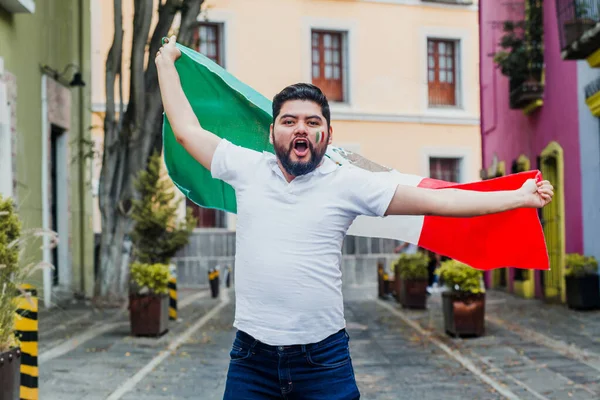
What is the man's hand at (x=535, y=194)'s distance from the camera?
3623 millimetres

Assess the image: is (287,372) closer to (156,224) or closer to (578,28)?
(156,224)

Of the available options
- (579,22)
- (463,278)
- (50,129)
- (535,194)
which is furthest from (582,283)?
(535,194)

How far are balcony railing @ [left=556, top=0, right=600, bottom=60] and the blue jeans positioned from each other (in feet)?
40.2

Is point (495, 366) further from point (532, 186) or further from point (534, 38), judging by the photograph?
point (534, 38)

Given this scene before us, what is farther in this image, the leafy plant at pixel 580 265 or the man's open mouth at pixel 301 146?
the leafy plant at pixel 580 265

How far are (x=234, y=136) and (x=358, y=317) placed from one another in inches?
450

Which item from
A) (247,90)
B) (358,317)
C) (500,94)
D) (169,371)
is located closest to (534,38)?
(500,94)

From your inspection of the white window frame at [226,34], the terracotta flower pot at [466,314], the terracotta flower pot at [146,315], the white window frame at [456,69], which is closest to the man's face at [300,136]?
the terracotta flower pot at [466,314]

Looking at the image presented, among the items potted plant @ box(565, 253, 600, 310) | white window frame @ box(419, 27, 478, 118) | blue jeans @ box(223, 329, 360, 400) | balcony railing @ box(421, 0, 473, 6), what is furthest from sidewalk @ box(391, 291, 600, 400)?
balcony railing @ box(421, 0, 473, 6)

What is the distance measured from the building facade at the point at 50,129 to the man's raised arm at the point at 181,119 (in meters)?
9.51

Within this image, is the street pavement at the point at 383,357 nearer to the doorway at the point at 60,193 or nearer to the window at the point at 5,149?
the window at the point at 5,149

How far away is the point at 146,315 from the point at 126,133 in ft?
18.3

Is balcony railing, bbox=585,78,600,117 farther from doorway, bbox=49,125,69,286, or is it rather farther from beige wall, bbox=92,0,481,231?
beige wall, bbox=92,0,481,231

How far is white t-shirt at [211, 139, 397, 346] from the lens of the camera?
350cm
